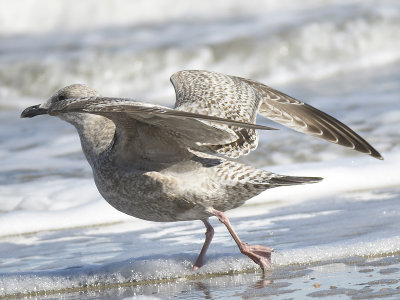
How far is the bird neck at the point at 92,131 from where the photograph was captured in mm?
5008

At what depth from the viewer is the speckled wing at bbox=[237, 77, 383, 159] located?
5.00 m

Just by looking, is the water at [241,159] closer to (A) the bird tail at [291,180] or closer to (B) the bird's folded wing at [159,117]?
(A) the bird tail at [291,180]

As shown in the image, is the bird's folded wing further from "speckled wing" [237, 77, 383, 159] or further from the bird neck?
"speckled wing" [237, 77, 383, 159]

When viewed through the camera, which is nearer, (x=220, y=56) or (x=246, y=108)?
(x=246, y=108)

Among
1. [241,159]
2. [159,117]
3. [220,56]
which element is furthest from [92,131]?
→ [220,56]

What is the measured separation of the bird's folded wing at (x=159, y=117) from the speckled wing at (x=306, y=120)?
85 cm

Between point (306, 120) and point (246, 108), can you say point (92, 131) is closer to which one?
point (246, 108)

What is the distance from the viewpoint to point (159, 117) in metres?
4.12

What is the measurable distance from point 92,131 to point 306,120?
127cm

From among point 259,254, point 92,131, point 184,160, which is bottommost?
point 259,254

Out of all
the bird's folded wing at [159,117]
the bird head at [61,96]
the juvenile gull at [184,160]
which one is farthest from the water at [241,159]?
the bird head at [61,96]

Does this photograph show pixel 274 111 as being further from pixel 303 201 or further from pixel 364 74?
pixel 364 74

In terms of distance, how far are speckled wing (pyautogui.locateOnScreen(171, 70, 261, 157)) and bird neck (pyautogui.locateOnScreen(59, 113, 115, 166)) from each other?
427mm

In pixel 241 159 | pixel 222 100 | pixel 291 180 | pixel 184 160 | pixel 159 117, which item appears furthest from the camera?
pixel 241 159
